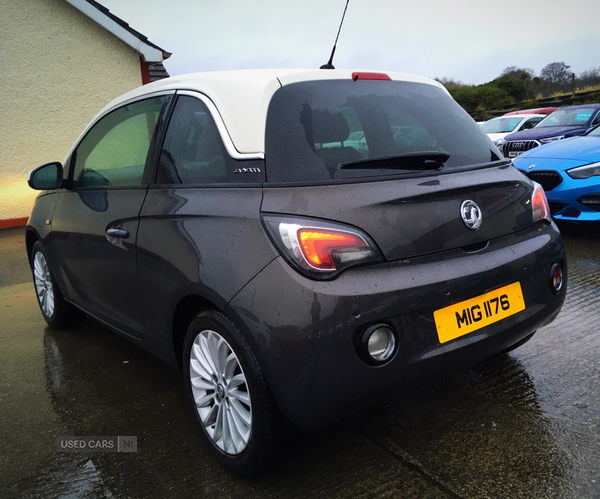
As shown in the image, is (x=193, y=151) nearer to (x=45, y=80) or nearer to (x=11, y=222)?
(x=11, y=222)

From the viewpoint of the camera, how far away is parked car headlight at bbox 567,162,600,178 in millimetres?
5777

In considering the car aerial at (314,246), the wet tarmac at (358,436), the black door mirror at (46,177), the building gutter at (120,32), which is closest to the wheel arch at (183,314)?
the car aerial at (314,246)

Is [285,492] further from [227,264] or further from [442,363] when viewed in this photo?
[227,264]

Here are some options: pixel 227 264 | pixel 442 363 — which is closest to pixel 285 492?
pixel 442 363

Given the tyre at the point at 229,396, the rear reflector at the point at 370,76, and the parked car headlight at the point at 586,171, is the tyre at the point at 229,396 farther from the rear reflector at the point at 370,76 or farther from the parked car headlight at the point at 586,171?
the parked car headlight at the point at 586,171

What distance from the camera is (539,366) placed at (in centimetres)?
304

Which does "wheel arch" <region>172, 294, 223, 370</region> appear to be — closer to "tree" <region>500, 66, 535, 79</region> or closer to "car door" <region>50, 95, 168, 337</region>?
"car door" <region>50, 95, 168, 337</region>

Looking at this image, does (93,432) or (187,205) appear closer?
(187,205)

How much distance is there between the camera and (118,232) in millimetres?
2793

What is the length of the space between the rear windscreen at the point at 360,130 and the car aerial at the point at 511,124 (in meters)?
12.8

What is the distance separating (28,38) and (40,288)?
22.6 feet

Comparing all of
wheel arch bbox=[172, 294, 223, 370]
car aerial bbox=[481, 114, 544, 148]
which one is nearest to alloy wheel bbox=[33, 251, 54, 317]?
wheel arch bbox=[172, 294, 223, 370]

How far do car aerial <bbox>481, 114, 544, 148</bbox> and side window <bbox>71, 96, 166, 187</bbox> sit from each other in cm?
1283

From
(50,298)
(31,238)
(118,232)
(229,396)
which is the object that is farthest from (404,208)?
(31,238)
